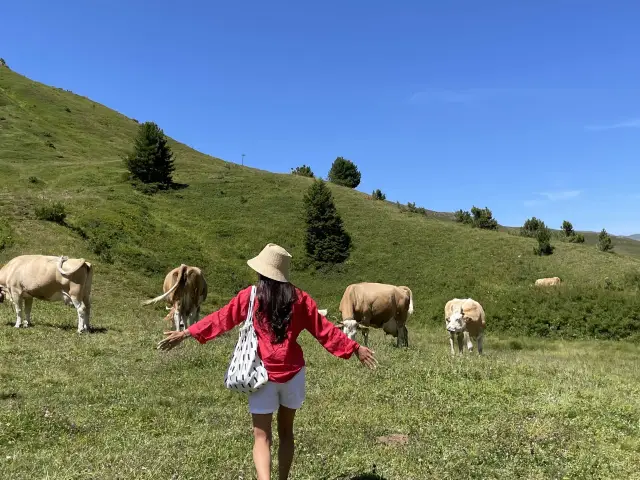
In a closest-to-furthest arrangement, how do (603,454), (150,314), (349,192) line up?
(603,454), (150,314), (349,192)

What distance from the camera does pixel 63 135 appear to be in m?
81.1

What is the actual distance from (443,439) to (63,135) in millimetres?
87704

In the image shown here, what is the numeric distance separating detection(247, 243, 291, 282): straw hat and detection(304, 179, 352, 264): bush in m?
45.1

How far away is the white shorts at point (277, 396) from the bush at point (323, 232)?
45219 millimetres

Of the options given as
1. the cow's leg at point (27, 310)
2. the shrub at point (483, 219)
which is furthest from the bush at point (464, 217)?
the cow's leg at point (27, 310)

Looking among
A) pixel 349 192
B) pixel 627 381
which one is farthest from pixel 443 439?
pixel 349 192

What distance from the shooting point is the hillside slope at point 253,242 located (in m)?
32.1

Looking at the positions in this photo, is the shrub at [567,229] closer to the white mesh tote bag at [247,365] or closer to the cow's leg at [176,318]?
the cow's leg at [176,318]

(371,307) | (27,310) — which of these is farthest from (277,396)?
(27,310)

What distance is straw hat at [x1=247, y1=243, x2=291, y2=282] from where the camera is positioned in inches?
199

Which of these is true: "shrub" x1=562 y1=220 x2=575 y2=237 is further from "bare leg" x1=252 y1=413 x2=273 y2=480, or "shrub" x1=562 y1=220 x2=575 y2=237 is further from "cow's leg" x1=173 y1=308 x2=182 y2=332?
"bare leg" x1=252 y1=413 x2=273 y2=480

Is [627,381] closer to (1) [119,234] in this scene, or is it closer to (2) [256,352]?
(2) [256,352]

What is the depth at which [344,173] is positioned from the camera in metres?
97.8

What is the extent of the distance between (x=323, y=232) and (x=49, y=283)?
123 feet
